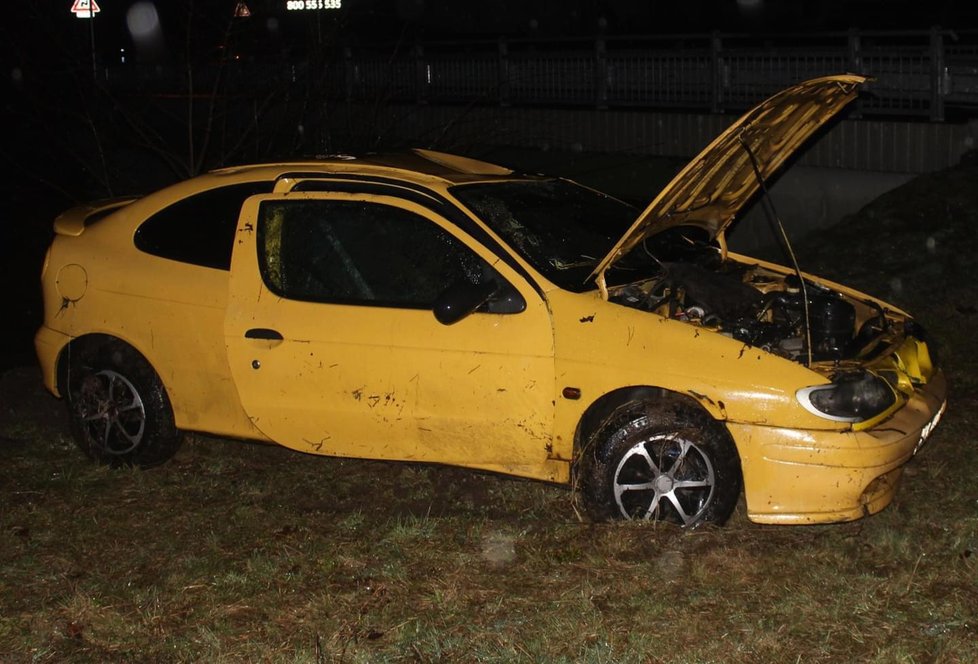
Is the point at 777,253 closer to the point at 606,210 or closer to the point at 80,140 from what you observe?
the point at 606,210

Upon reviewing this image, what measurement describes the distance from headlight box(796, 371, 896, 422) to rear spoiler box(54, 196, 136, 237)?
382 cm

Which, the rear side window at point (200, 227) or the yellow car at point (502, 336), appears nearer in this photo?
the yellow car at point (502, 336)

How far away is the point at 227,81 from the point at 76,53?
1.41 metres

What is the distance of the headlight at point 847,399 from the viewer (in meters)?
4.77

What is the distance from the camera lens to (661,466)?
501 centimetres

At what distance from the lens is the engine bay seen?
5238 mm

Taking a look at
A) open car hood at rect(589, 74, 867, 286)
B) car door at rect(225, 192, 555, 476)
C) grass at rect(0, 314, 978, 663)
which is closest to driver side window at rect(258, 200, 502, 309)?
car door at rect(225, 192, 555, 476)

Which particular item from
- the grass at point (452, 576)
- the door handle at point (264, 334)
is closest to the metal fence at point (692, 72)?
the grass at point (452, 576)

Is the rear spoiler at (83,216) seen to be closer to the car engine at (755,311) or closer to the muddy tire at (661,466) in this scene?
the car engine at (755,311)

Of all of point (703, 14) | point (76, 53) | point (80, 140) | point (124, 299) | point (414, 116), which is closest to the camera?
point (124, 299)

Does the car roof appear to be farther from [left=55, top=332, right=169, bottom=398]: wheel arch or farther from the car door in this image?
[left=55, top=332, right=169, bottom=398]: wheel arch

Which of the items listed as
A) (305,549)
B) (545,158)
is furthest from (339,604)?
(545,158)

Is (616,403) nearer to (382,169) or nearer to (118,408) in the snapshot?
(382,169)

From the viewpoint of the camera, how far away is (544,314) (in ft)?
16.7
